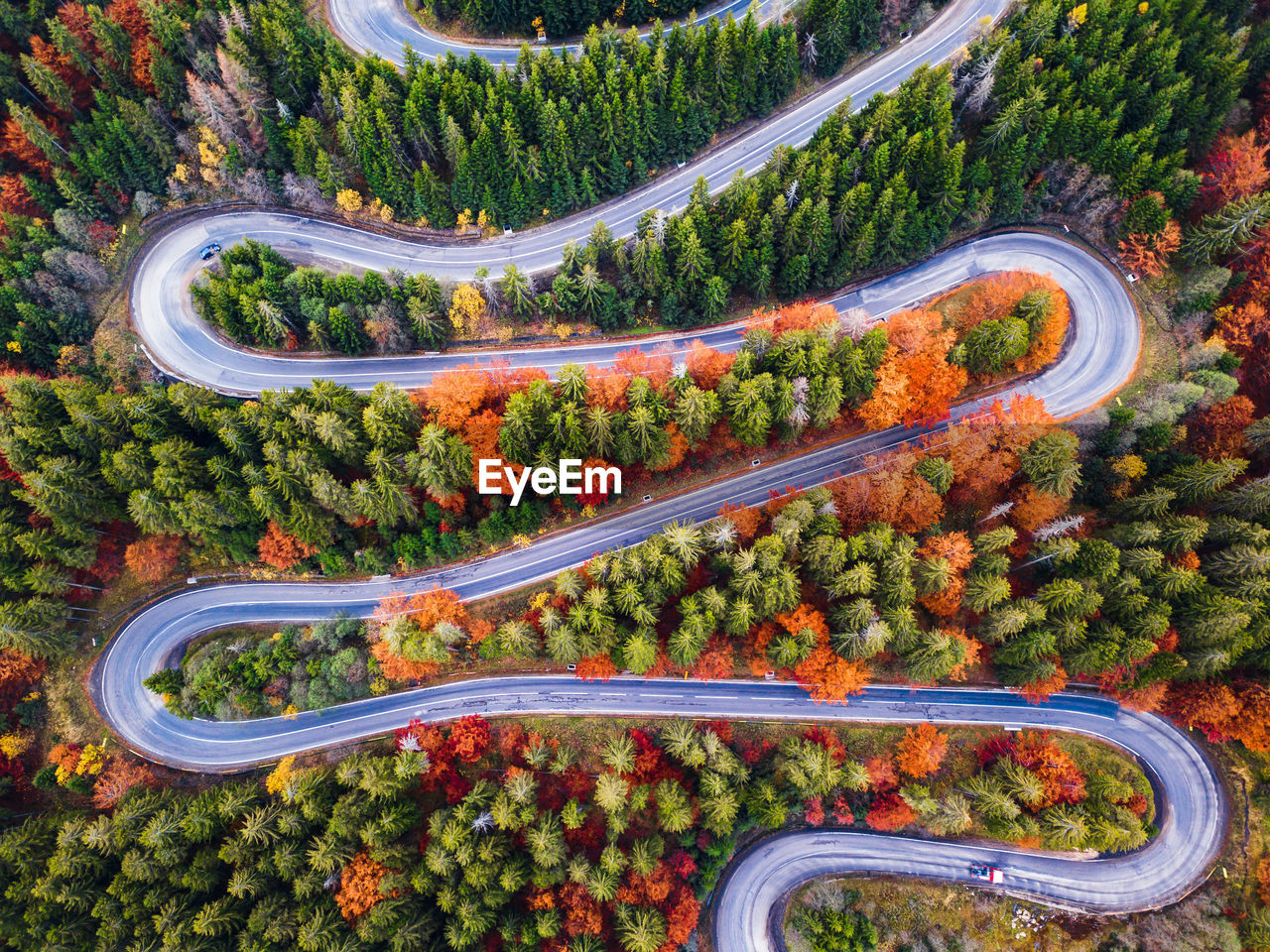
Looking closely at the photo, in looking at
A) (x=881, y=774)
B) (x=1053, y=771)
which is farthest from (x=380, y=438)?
(x=1053, y=771)

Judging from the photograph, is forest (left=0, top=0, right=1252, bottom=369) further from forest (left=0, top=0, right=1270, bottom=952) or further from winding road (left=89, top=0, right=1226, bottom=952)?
winding road (left=89, top=0, right=1226, bottom=952)

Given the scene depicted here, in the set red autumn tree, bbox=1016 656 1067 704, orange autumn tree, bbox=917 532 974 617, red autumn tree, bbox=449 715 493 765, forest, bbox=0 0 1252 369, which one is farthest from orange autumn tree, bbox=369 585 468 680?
red autumn tree, bbox=1016 656 1067 704

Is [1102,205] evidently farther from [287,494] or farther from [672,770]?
[287,494]

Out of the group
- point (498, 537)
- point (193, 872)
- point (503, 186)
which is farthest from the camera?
point (503, 186)

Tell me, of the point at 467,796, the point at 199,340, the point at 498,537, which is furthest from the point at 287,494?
the point at 467,796

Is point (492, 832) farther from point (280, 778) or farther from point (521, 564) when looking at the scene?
point (521, 564)

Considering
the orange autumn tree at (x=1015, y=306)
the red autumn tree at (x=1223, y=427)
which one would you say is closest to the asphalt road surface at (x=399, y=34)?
the orange autumn tree at (x=1015, y=306)

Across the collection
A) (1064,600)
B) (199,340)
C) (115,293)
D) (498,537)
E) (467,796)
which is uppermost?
(115,293)
